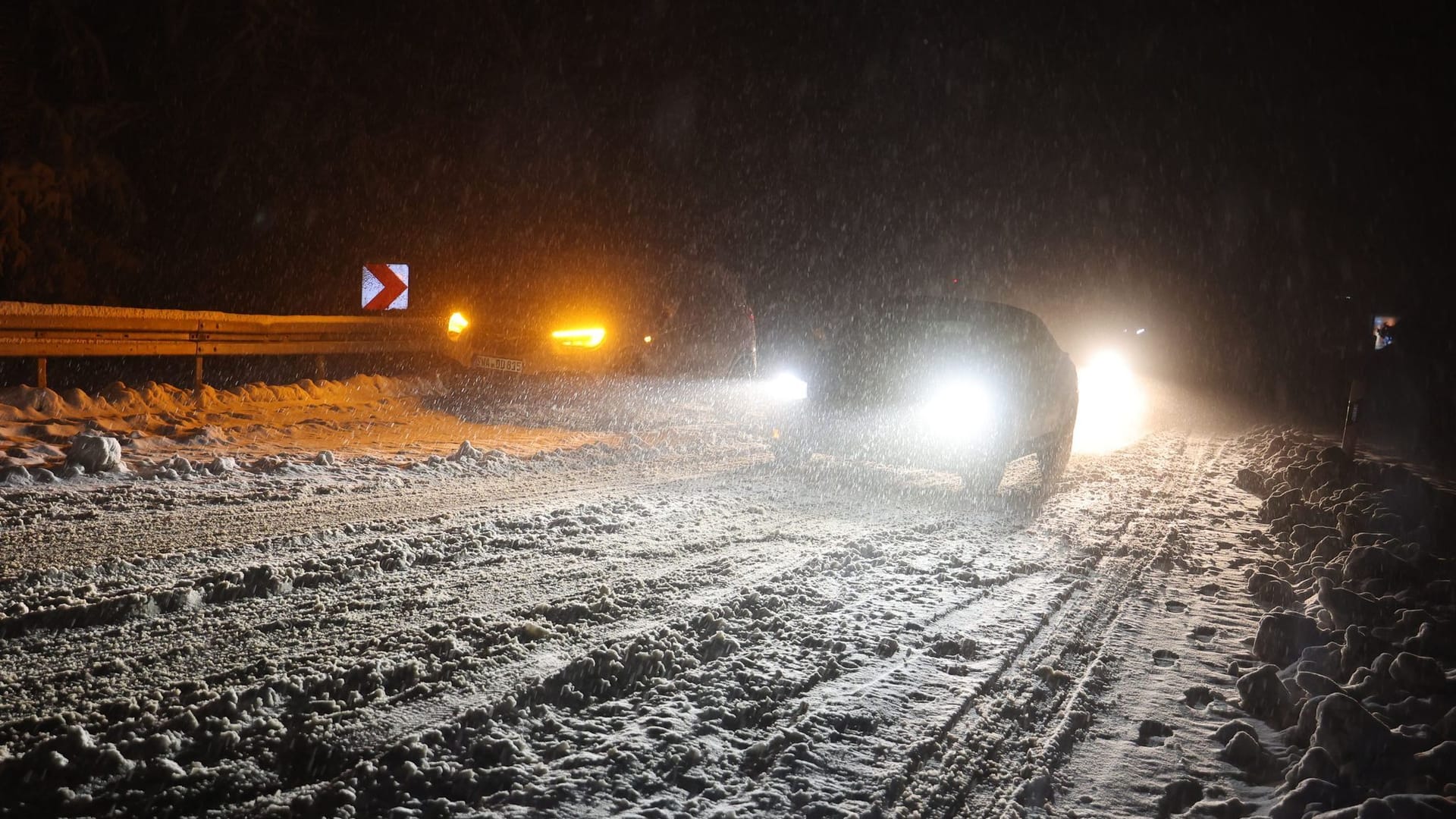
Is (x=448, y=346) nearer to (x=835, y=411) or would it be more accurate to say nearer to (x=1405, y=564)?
(x=835, y=411)

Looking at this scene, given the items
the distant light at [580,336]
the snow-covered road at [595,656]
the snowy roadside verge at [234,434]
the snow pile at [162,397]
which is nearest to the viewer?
the snow-covered road at [595,656]

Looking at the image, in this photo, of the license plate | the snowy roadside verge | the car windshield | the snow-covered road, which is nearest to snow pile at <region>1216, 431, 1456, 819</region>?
the snow-covered road

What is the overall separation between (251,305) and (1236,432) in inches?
727

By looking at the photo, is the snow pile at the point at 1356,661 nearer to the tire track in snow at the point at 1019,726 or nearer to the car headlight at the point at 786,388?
the tire track in snow at the point at 1019,726

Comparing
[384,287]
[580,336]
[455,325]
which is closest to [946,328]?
[384,287]

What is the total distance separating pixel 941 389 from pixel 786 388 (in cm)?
995

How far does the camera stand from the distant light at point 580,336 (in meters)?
16.0

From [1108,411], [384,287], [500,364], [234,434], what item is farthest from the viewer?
[1108,411]

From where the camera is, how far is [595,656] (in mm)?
3871

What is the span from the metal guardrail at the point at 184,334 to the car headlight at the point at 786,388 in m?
5.94

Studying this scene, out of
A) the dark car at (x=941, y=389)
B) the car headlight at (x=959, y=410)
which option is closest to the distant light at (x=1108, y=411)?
the dark car at (x=941, y=389)

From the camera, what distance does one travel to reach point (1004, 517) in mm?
7223

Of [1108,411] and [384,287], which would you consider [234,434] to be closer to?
[384,287]

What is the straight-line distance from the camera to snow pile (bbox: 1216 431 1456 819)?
305 cm
